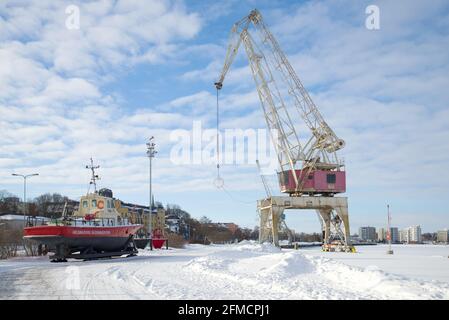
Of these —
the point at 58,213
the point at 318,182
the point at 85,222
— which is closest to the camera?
the point at 85,222

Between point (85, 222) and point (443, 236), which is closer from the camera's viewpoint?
point (85, 222)

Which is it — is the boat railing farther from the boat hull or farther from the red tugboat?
the boat hull

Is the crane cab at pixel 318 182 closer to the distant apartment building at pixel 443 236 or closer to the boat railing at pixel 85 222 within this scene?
the boat railing at pixel 85 222

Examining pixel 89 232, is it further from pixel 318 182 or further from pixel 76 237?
pixel 318 182

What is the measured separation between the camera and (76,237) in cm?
2956

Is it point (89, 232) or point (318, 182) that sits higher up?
point (318, 182)

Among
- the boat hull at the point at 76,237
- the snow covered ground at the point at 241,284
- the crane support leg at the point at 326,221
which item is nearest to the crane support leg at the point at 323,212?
the crane support leg at the point at 326,221

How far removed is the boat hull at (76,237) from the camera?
2886cm

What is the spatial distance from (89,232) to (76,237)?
1.32m

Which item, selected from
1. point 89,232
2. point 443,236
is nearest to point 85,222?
point 89,232

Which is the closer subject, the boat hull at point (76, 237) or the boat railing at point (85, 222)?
the boat hull at point (76, 237)
